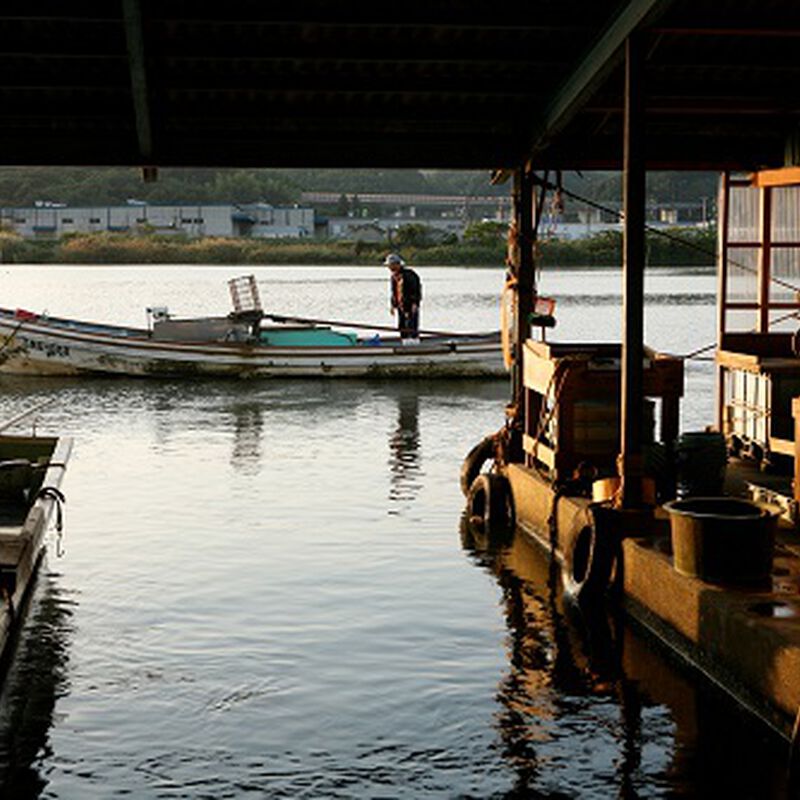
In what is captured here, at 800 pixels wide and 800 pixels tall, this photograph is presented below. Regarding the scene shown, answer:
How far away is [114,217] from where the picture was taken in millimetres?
147125

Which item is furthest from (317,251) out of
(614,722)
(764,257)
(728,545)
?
(614,722)

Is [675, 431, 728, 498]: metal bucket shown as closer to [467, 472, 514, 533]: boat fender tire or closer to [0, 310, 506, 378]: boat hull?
[467, 472, 514, 533]: boat fender tire

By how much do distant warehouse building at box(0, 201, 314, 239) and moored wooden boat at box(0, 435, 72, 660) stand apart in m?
127

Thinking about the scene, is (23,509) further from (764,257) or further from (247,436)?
(247,436)

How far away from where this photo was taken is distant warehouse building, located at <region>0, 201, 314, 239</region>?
144125 mm

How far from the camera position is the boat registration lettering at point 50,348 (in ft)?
116

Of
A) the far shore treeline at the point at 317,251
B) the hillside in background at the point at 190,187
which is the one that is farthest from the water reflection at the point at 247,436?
the hillside in background at the point at 190,187

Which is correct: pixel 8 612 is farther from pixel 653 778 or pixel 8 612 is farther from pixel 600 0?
pixel 600 0

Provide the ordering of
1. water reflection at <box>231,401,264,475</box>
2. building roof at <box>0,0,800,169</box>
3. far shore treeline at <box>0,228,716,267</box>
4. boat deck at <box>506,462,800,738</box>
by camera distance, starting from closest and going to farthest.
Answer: boat deck at <box>506,462,800,738</box> → building roof at <box>0,0,800,169</box> → water reflection at <box>231,401,264,475</box> → far shore treeline at <box>0,228,716,267</box>

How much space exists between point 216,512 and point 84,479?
306cm

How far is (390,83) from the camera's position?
14.2 metres

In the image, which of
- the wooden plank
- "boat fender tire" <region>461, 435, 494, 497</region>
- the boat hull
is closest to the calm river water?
"boat fender tire" <region>461, 435, 494, 497</region>

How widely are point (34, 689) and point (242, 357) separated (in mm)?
23716

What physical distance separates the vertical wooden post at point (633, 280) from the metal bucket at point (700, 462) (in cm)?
143
